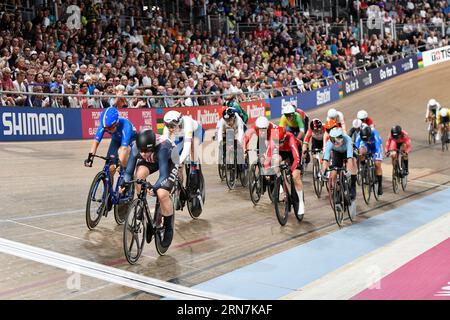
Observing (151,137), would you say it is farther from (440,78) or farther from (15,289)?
(440,78)

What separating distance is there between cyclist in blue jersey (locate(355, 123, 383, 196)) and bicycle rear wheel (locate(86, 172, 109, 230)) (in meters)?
5.60

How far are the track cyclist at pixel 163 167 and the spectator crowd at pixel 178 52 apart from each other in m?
7.39

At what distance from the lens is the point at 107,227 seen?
8.52m

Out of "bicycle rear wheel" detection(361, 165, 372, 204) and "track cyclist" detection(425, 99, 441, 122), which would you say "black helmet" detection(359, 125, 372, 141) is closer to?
"bicycle rear wheel" detection(361, 165, 372, 204)

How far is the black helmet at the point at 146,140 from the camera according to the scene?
6832 mm

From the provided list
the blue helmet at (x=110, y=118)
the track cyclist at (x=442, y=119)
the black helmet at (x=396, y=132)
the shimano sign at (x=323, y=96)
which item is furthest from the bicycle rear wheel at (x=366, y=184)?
the shimano sign at (x=323, y=96)

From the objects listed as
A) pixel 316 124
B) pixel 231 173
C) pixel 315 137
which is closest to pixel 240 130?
pixel 231 173

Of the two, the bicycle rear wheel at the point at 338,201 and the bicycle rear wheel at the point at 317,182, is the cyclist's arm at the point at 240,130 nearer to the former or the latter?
the bicycle rear wheel at the point at 317,182

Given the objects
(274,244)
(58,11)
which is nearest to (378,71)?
(58,11)

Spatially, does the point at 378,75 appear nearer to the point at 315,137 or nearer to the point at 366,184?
the point at 315,137

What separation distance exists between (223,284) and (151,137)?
165cm

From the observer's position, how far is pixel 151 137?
6.84 meters

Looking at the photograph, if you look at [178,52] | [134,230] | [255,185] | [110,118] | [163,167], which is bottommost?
[255,185]

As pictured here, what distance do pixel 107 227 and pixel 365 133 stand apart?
5589 millimetres
